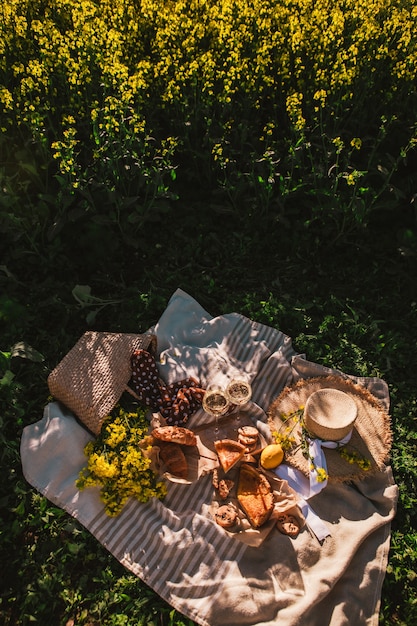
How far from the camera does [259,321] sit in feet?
14.0

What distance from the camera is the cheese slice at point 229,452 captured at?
3.32 m

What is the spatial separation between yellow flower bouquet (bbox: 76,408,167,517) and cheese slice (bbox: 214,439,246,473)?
0.44 metres

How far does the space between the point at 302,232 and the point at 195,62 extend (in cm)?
181

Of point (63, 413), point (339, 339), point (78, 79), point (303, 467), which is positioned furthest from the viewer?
point (78, 79)

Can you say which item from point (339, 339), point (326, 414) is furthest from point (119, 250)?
point (326, 414)

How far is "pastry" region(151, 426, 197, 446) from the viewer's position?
11.1 ft

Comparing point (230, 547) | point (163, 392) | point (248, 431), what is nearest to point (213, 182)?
point (163, 392)

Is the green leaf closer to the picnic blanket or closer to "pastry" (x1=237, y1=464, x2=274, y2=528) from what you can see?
the picnic blanket

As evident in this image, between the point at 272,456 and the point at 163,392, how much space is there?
0.92m

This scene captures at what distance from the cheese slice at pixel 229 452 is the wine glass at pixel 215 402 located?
0.20 metres

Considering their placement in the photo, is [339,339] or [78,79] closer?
[339,339]

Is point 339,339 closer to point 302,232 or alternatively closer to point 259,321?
point 259,321

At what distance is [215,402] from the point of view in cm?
352

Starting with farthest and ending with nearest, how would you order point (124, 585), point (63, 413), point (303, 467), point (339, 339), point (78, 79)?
point (78, 79), point (339, 339), point (63, 413), point (303, 467), point (124, 585)
